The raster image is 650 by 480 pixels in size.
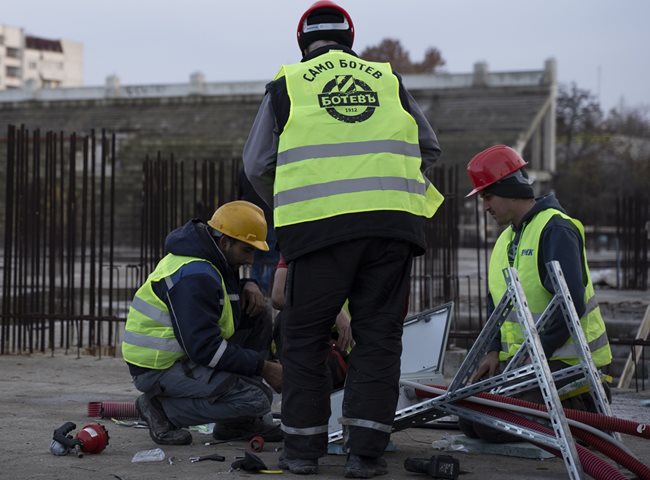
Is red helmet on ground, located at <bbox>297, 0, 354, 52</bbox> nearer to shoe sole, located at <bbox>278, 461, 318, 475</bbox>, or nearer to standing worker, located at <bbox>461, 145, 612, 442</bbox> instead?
standing worker, located at <bbox>461, 145, 612, 442</bbox>

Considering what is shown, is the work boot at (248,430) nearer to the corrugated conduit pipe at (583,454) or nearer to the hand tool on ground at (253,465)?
the hand tool on ground at (253,465)

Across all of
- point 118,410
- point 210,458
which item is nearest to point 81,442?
point 210,458

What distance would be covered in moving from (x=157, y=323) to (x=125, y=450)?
62cm


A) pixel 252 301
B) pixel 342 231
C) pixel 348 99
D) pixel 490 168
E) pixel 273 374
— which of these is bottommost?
pixel 273 374

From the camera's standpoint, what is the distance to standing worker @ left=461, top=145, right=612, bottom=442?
5332mm

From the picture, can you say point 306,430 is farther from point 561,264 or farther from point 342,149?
point 561,264

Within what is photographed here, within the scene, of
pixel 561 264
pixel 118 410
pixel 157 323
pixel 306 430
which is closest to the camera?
pixel 306 430

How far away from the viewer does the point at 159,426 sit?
5.59 m

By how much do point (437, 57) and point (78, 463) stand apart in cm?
7433

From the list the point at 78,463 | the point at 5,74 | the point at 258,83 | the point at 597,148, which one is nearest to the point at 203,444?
the point at 78,463

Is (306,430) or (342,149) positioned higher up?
(342,149)

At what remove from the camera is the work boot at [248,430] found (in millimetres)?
5723

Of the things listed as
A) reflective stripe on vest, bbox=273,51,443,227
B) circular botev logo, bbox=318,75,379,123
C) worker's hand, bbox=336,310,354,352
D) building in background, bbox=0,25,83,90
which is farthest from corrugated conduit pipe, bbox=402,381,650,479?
building in background, bbox=0,25,83,90

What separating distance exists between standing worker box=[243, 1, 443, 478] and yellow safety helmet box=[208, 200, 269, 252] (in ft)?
2.66
